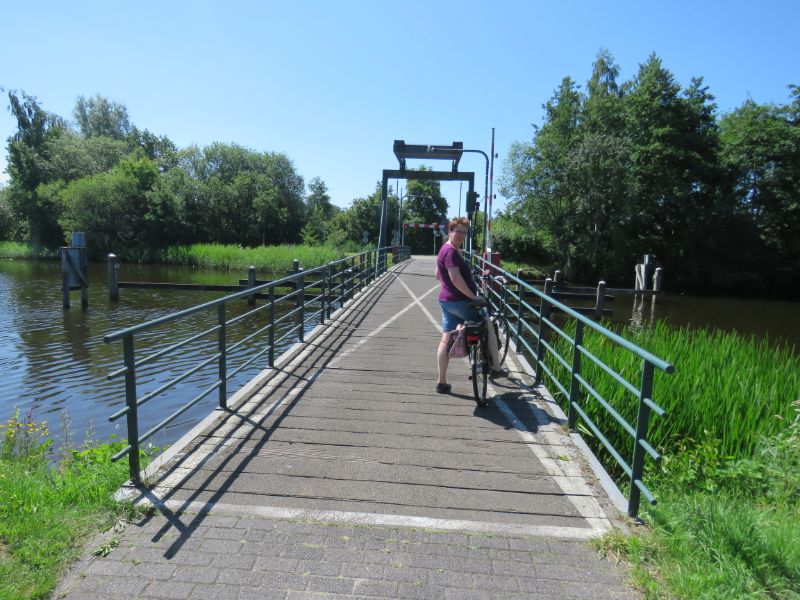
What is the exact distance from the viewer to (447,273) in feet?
18.2

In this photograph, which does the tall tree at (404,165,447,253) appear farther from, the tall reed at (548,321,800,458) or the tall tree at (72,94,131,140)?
the tall reed at (548,321,800,458)

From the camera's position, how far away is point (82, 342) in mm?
13109

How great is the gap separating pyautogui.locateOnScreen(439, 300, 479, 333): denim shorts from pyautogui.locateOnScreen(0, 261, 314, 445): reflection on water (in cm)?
351

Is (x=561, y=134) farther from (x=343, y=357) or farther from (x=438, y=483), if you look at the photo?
(x=438, y=483)

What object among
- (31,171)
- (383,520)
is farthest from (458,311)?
(31,171)

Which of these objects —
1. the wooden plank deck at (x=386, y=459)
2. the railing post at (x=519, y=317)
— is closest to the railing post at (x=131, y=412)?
the wooden plank deck at (x=386, y=459)

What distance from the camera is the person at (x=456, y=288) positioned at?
5461mm

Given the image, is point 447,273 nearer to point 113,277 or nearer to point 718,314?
point 113,277

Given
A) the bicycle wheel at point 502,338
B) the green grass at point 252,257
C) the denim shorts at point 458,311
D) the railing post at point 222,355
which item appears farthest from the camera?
the green grass at point 252,257

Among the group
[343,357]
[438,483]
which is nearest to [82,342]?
[343,357]

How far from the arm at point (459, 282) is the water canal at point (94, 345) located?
13.0 feet

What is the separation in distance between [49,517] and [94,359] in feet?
30.5

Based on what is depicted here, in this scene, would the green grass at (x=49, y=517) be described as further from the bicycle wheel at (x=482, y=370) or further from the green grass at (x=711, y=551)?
the bicycle wheel at (x=482, y=370)

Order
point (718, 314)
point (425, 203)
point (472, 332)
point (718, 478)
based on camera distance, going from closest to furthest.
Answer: point (718, 478), point (472, 332), point (718, 314), point (425, 203)
